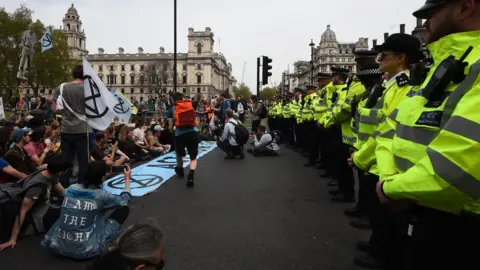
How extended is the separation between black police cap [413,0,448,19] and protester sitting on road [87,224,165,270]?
190 centimetres

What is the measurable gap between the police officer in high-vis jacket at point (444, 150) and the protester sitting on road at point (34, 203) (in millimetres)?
3851

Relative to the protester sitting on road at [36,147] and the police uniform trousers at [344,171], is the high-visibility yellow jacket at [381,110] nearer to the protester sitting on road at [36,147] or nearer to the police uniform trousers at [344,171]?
the police uniform trousers at [344,171]

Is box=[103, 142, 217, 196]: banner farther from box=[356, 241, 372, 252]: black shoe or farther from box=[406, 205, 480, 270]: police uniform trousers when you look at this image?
box=[406, 205, 480, 270]: police uniform trousers

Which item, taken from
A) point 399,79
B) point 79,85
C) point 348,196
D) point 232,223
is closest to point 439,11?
point 399,79

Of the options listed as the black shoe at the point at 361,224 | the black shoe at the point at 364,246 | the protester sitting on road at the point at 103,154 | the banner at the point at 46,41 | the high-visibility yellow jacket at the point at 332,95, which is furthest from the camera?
the banner at the point at 46,41

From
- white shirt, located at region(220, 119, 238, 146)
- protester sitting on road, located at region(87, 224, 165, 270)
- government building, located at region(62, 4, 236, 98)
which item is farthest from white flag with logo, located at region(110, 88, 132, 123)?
government building, located at region(62, 4, 236, 98)

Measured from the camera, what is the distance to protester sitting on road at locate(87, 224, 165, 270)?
182 cm

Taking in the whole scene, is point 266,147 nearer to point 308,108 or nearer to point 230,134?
point 230,134

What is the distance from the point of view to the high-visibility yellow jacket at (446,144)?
1601 millimetres

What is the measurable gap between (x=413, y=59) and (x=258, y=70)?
16.2m

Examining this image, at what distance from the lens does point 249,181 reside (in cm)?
814

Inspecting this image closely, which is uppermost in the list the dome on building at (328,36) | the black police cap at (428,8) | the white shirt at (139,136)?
the dome on building at (328,36)

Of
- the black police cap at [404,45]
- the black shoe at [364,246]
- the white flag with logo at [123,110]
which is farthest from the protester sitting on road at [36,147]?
the black police cap at [404,45]

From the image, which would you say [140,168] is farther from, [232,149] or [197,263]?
[197,263]
